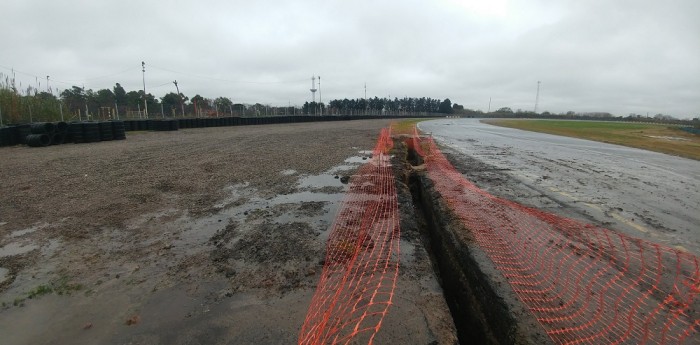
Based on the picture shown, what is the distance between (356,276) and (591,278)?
2.73 m

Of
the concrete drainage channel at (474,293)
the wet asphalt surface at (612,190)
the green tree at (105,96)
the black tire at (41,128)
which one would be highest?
the green tree at (105,96)

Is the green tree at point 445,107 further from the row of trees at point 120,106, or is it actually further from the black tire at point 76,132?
the black tire at point 76,132

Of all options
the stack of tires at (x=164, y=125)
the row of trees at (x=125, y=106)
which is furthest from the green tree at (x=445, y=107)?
the stack of tires at (x=164, y=125)

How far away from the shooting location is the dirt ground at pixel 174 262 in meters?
3.19

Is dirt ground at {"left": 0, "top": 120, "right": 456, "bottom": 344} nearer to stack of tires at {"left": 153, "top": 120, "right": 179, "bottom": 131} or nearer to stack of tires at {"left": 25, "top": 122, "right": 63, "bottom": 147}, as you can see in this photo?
stack of tires at {"left": 25, "top": 122, "right": 63, "bottom": 147}

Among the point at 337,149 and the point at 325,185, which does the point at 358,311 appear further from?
the point at 337,149

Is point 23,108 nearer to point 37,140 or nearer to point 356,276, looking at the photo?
point 37,140

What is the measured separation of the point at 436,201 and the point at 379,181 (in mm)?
2230

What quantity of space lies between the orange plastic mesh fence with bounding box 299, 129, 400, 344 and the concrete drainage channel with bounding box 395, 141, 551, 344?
0.84 meters

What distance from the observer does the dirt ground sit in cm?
319

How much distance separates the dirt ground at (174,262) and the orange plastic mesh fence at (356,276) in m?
0.14

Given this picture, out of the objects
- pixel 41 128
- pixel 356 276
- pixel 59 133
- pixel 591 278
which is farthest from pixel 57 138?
pixel 591 278

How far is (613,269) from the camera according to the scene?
4.16 meters

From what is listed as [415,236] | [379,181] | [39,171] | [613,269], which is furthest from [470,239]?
[39,171]
